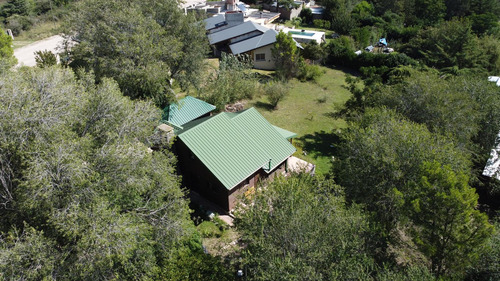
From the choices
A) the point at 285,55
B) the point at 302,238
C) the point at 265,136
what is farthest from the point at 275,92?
the point at 302,238

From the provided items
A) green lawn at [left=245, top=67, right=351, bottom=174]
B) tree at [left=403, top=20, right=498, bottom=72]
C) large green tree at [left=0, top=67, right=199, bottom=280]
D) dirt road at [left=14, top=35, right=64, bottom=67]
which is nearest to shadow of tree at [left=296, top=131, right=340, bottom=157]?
green lawn at [left=245, top=67, right=351, bottom=174]

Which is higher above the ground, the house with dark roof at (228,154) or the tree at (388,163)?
the tree at (388,163)

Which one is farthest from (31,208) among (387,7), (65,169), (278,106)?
(387,7)

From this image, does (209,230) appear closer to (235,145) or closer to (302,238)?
(235,145)

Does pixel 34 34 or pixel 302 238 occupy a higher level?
pixel 302 238

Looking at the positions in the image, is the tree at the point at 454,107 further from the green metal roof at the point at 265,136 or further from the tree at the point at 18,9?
the tree at the point at 18,9

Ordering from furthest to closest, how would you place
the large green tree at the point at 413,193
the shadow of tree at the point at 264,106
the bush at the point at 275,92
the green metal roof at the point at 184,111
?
the shadow of tree at the point at 264,106 < the bush at the point at 275,92 < the green metal roof at the point at 184,111 < the large green tree at the point at 413,193

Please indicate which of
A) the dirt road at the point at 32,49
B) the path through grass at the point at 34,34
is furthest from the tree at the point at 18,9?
the dirt road at the point at 32,49
